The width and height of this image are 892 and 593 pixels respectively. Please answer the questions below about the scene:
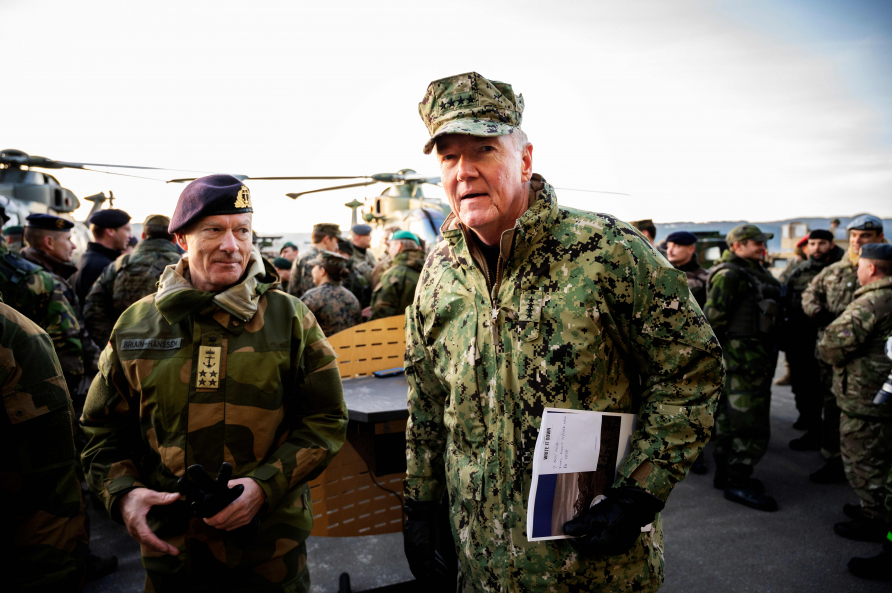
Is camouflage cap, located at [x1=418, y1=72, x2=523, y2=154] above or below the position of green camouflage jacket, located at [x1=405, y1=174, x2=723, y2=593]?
above

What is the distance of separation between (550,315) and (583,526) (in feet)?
1.86

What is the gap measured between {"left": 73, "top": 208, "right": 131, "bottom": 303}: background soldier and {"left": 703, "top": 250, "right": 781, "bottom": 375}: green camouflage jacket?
5.77 meters

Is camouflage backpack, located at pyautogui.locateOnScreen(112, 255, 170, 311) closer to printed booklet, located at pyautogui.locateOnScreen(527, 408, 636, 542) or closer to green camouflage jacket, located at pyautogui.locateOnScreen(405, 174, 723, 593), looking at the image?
green camouflage jacket, located at pyautogui.locateOnScreen(405, 174, 723, 593)

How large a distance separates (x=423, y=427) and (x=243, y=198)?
101cm

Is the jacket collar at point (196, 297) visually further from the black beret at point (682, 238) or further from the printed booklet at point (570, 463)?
the black beret at point (682, 238)

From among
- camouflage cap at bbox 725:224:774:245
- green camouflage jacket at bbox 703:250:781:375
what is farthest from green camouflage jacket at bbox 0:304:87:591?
camouflage cap at bbox 725:224:774:245

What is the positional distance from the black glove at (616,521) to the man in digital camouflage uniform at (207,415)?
0.88 meters

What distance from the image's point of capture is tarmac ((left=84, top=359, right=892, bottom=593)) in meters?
3.12

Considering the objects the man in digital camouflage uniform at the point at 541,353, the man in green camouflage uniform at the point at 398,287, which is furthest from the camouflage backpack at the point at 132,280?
the man in digital camouflage uniform at the point at 541,353

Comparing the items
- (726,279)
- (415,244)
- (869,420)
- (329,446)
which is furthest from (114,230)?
(869,420)

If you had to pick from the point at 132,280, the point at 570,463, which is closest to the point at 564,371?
the point at 570,463

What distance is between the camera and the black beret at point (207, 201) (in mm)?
1670

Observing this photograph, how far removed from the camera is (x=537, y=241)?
153 centimetres

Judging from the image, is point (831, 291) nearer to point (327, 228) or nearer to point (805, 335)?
point (805, 335)
